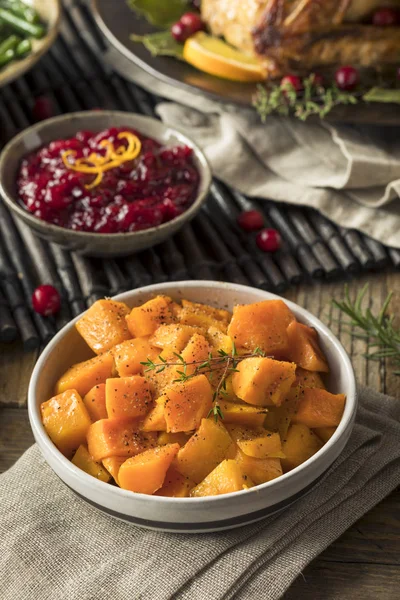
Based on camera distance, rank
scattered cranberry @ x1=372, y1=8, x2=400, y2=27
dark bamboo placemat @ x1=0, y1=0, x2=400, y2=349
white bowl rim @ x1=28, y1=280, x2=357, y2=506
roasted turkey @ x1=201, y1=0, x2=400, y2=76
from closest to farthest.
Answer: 1. white bowl rim @ x1=28, y1=280, x2=357, y2=506
2. dark bamboo placemat @ x1=0, y1=0, x2=400, y2=349
3. roasted turkey @ x1=201, y1=0, x2=400, y2=76
4. scattered cranberry @ x1=372, y1=8, x2=400, y2=27

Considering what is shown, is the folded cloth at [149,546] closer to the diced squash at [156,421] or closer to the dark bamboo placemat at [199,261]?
the diced squash at [156,421]

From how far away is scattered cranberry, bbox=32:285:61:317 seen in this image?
3188 millimetres

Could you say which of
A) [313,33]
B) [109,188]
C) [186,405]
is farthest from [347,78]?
[186,405]

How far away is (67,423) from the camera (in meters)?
2.23

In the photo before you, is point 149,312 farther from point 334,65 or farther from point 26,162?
point 334,65

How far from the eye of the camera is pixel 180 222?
3.31 m

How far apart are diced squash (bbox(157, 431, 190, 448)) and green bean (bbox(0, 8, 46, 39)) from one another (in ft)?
9.45

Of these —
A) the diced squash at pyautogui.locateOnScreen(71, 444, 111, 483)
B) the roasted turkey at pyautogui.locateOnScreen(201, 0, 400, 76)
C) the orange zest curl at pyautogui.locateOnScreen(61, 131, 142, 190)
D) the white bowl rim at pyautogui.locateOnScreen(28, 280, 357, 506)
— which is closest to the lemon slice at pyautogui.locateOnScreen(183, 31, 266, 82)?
the roasted turkey at pyautogui.locateOnScreen(201, 0, 400, 76)

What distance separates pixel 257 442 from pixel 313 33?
2.38m

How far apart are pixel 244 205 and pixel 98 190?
2.61 feet

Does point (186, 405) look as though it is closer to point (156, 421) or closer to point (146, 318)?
point (156, 421)

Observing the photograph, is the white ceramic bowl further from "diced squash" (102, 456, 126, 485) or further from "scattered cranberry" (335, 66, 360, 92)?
"scattered cranberry" (335, 66, 360, 92)

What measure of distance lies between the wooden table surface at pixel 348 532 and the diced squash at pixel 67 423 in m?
0.46

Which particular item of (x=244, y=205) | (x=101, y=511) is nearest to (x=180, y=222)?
(x=244, y=205)
